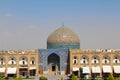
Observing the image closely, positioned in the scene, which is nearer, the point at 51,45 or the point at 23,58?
the point at 23,58

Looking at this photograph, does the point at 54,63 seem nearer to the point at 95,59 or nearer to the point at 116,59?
the point at 95,59

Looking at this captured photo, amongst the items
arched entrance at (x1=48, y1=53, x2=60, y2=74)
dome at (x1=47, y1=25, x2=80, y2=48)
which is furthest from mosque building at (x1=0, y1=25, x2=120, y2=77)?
dome at (x1=47, y1=25, x2=80, y2=48)

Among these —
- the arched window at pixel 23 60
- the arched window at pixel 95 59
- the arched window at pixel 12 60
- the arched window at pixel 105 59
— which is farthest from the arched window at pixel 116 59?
the arched window at pixel 12 60

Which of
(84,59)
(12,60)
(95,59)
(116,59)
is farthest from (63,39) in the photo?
(116,59)

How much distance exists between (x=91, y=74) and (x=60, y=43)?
6524 millimetres

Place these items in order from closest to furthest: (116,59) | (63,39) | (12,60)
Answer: (12,60), (116,59), (63,39)

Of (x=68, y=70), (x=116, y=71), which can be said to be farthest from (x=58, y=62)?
(x=116, y=71)

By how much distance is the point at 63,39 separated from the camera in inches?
1889

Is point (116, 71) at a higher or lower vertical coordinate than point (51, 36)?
lower

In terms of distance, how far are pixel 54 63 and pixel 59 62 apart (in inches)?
30.2

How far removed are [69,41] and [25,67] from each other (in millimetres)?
6987

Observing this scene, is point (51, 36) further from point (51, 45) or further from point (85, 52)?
point (85, 52)

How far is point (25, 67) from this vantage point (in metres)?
45.4

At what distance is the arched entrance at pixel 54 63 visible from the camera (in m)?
46.8
